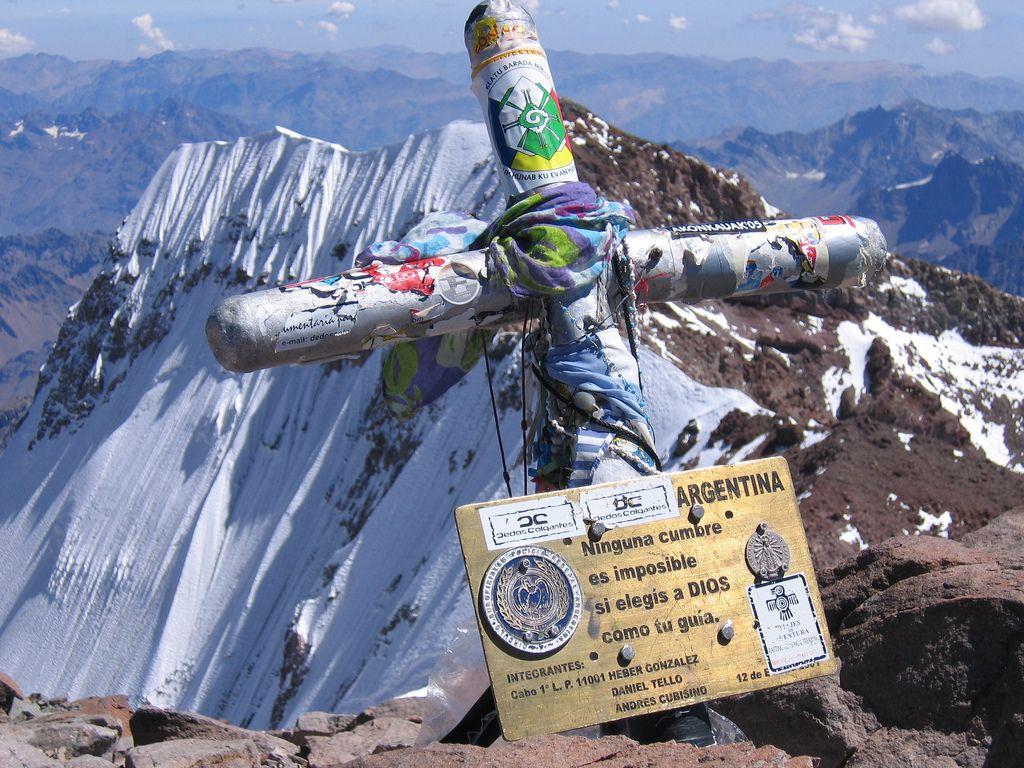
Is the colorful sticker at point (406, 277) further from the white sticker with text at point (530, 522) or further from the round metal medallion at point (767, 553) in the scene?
the round metal medallion at point (767, 553)

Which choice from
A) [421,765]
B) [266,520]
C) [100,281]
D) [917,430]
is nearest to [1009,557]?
A: [421,765]

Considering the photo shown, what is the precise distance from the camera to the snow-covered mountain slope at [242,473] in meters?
28.1

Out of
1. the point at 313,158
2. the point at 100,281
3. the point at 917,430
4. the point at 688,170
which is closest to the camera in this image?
the point at 917,430

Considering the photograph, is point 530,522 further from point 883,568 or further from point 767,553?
point 883,568

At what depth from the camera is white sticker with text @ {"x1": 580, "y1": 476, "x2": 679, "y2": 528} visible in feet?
16.5

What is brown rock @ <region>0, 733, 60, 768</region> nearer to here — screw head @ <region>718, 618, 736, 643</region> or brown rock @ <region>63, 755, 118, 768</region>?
brown rock @ <region>63, 755, 118, 768</region>

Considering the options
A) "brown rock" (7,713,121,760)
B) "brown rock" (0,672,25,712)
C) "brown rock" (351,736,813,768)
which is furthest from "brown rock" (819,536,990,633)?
"brown rock" (0,672,25,712)

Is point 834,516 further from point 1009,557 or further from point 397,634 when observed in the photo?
point 397,634

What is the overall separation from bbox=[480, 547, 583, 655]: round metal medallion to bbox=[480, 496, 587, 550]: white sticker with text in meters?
0.06

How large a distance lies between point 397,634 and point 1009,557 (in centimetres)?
1972

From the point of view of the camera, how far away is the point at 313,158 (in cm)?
5234

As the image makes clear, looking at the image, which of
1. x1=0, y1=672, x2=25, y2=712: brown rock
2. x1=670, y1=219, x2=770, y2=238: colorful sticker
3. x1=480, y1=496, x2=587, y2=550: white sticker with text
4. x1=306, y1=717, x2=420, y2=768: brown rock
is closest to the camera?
x1=480, y1=496, x2=587, y2=550: white sticker with text

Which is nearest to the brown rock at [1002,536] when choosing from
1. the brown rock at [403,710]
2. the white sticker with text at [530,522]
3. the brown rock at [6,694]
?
the white sticker with text at [530,522]

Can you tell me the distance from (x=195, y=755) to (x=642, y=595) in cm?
291
